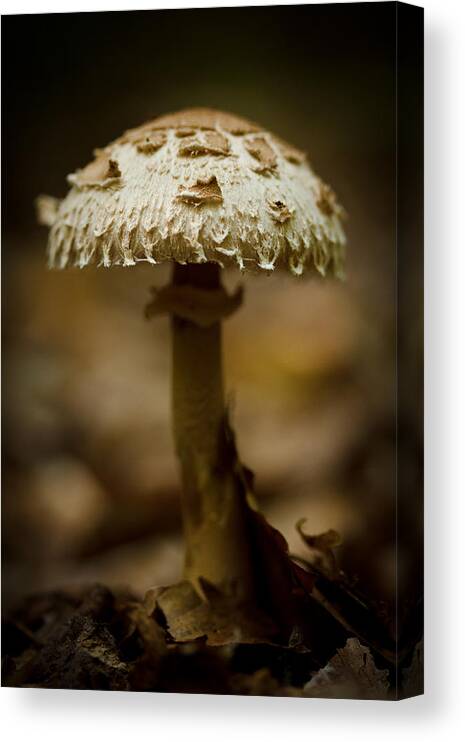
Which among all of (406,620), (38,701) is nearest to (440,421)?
(406,620)

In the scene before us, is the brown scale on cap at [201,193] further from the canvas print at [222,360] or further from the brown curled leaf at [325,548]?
the brown curled leaf at [325,548]

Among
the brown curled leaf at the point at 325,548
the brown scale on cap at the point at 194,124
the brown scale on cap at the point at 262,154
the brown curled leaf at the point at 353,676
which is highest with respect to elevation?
the brown scale on cap at the point at 194,124

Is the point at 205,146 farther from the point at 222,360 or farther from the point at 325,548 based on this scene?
the point at 325,548

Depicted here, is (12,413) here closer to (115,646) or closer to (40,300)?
(40,300)

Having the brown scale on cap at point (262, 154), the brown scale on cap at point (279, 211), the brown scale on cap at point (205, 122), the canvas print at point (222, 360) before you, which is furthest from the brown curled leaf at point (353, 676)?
the brown scale on cap at point (205, 122)

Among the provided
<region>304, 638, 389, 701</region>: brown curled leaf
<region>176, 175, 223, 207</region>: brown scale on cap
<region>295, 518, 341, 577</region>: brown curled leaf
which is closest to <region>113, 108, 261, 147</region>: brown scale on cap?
<region>176, 175, 223, 207</region>: brown scale on cap

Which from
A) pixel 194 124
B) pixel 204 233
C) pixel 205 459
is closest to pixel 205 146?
pixel 194 124

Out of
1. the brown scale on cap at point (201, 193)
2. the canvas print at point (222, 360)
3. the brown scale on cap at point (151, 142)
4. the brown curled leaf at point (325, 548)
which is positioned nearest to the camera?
the brown scale on cap at point (201, 193)
